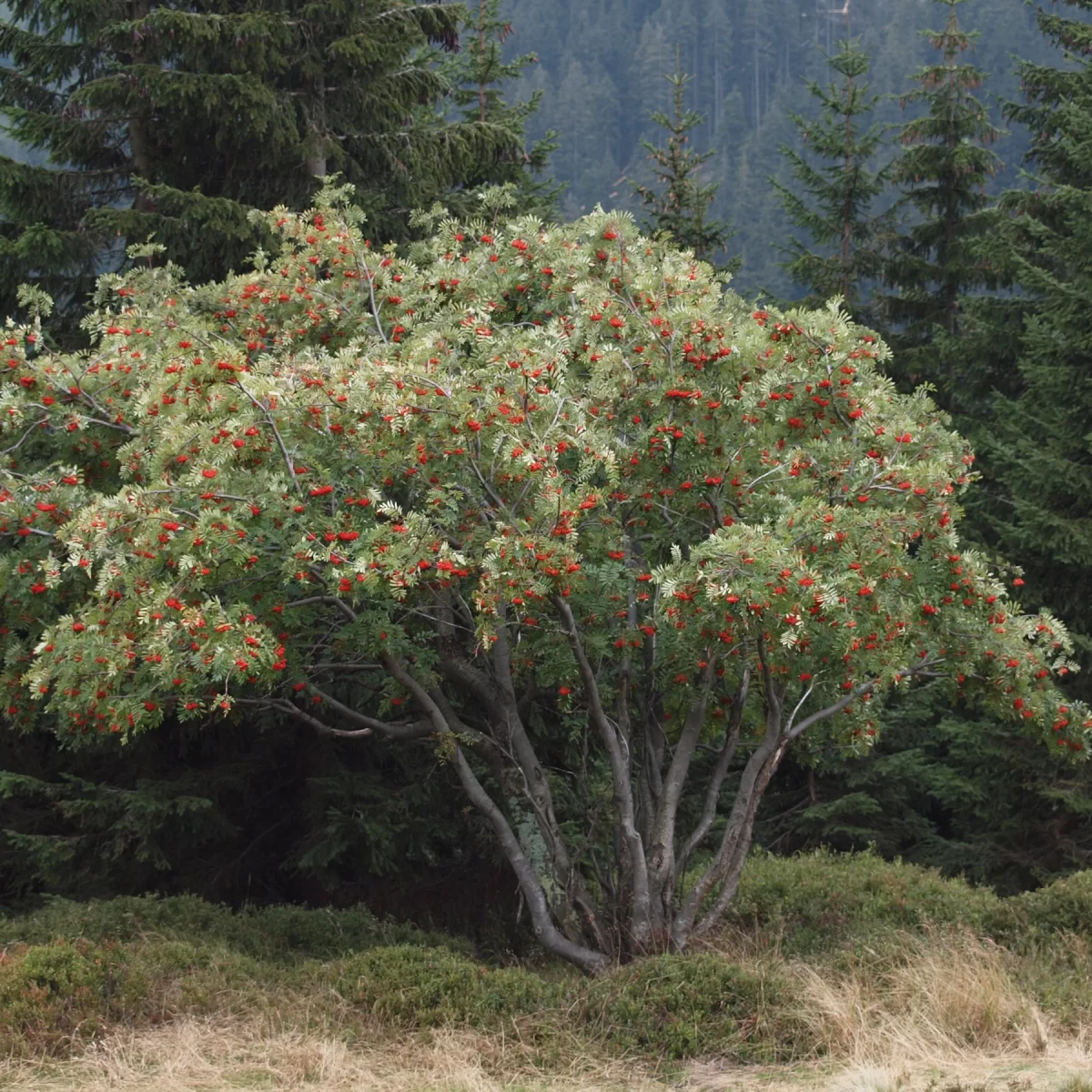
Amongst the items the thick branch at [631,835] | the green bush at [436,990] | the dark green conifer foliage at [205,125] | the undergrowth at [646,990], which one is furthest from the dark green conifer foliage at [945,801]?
the dark green conifer foliage at [205,125]

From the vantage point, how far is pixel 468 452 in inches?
320

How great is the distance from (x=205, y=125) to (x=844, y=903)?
1046 centimetres

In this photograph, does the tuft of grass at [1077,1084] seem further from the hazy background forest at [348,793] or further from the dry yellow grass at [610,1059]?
the hazy background forest at [348,793]

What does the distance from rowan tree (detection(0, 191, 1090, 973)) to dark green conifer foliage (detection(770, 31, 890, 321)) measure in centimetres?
1271

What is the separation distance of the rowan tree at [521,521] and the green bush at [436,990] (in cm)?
72

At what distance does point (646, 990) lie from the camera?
27.5ft

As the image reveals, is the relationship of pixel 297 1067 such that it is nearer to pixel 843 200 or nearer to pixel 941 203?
pixel 941 203

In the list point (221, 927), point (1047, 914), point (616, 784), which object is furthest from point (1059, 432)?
point (221, 927)

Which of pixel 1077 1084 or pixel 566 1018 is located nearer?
pixel 1077 1084

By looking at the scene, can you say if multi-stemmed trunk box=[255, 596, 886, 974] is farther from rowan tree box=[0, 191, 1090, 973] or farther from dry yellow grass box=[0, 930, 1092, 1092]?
dry yellow grass box=[0, 930, 1092, 1092]

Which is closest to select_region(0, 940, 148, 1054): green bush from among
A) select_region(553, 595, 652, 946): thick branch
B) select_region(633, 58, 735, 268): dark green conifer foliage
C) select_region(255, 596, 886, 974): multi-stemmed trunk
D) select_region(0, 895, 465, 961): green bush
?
select_region(0, 895, 465, 961): green bush

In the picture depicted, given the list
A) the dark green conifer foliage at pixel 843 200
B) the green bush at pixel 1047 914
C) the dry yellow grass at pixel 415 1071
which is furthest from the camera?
the dark green conifer foliage at pixel 843 200

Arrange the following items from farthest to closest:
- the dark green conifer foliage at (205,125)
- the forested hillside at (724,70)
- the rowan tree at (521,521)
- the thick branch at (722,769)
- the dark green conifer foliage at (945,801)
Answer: the forested hillside at (724,70)
the dark green conifer foliage at (945,801)
the dark green conifer foliage at (205,125)
the thick branch at (722,769)
the rowan tree at (521,521)

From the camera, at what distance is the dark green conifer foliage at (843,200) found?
74.8 ft
